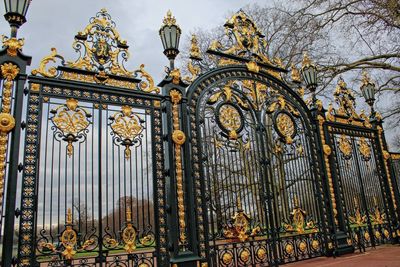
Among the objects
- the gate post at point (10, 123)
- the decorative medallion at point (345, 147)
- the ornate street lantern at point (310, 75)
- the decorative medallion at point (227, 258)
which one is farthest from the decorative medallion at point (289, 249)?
the gate post at point (10, 123)

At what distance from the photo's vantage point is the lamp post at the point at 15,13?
478 cm

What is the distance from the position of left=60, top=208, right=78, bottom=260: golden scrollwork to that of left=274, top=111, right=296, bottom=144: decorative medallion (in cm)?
422

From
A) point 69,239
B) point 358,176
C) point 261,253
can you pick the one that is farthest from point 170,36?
point 358,176

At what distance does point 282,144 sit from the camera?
740 cm

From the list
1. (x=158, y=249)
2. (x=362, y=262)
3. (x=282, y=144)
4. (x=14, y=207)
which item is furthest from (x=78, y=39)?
(x=362, y=262)

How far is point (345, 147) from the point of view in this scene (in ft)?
28.3

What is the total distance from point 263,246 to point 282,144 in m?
2.13

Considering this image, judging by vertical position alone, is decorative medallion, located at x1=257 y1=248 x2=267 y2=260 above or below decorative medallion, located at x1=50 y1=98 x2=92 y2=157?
below

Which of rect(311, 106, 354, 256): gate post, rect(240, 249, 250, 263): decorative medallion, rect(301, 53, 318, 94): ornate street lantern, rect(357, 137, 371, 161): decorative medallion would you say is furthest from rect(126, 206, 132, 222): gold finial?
rect(357, 137, 371, 161): decorative medallion

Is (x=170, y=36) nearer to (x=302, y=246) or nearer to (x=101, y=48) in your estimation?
(x=101, y=48)

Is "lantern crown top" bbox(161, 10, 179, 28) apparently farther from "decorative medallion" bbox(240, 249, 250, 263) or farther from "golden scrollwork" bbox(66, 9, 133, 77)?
A: "decorative medallion" bbox(240, 249, 250, 263)

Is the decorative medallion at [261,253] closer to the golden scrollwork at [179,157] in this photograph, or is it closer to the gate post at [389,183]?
the golden scrollwork at [179,157]

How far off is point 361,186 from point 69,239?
685cm

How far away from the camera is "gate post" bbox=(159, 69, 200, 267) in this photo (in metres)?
5.27
